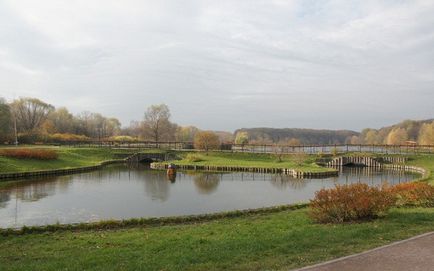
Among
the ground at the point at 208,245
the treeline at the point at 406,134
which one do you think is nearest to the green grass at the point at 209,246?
the ground at the point at 208,245

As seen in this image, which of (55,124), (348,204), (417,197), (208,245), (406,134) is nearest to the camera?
(208,245)

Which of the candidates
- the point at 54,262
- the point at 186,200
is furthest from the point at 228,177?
the point at 54,262

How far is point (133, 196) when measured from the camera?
100 ft

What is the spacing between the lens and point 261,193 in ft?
108

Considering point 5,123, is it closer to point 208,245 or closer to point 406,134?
point 208,245

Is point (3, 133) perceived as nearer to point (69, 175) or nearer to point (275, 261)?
point (69, 175)

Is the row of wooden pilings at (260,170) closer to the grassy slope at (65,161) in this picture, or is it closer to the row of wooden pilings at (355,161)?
the grassy slope at (65,161)

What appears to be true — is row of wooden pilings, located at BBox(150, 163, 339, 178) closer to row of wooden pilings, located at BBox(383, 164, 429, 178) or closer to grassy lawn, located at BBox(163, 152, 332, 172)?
grassy lawn, located at BBox(163, 152, 332, 172)

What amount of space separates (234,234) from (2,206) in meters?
19.2

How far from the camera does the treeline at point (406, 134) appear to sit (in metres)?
104

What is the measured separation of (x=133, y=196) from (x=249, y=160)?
37633 mm

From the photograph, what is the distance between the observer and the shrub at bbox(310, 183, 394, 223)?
47.6 ft

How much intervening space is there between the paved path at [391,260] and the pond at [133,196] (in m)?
14.8

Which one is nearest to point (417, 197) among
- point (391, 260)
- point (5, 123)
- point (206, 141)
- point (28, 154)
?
point (391, 260)
